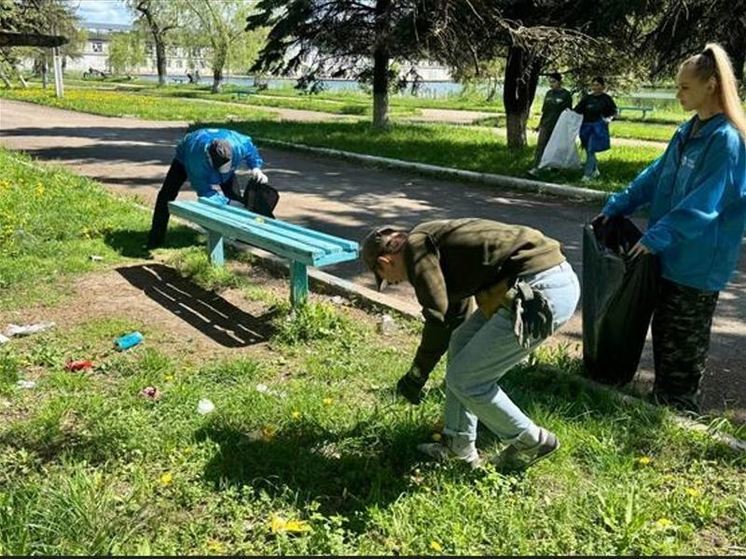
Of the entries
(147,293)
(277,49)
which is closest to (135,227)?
(147,293)

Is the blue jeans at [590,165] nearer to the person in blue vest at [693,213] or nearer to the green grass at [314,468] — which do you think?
the green grass at [314,468]

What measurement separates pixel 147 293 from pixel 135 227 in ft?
7.53

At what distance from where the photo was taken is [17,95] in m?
33.9

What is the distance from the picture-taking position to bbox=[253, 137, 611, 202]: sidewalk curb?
10273 millimetres

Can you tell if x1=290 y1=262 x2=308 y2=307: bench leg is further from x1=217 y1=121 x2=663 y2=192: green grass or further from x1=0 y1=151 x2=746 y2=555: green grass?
x1=217 y1=121 x2=663 y2=192: green grass

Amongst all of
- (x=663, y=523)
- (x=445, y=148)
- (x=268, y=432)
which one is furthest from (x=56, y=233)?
(x=445, y=148)

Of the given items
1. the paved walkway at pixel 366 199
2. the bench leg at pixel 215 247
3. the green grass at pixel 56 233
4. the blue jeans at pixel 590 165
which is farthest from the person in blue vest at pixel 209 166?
the blue jeans at pixel 590 165

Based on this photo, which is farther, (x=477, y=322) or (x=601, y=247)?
(x=601, y=247)

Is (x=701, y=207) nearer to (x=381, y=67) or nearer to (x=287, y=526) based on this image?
(x=287, y=526)

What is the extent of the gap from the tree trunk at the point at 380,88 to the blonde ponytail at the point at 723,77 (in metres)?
14.3

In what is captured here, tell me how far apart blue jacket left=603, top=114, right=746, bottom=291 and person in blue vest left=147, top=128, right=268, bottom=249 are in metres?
3.97

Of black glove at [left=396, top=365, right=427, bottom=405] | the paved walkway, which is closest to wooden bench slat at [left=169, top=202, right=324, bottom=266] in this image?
the paved walkway

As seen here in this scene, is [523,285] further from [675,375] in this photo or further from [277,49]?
[277,49]

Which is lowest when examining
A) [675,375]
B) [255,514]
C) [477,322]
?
[255,514]
